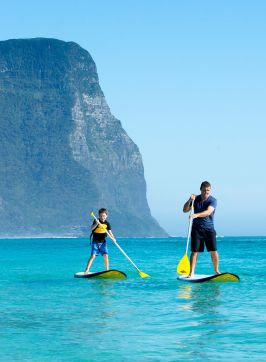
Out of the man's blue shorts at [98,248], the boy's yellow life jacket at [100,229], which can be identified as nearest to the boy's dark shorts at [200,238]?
the boy's yellow life jacket at [100,229]

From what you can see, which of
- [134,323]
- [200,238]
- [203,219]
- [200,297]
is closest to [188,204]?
[203,219]

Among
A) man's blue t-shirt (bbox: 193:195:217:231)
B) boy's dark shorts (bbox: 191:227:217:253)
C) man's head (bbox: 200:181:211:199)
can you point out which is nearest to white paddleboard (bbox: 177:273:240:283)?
boy's dark shorts (bbox: 191:227:217:253)

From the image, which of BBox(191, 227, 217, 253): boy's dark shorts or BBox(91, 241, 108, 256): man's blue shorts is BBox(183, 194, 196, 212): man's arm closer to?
BBox(191, 227, 217, 253): boy's dark shorts

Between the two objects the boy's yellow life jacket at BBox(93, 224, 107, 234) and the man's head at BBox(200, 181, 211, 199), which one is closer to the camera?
the man's head at BBox(200, 181, 211, 199)

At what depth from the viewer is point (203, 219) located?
58.3 ft

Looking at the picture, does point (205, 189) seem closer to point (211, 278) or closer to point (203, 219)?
point (203, 219)

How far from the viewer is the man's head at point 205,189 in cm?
1739

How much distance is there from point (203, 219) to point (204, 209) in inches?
11.2

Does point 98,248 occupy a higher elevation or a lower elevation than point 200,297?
higher

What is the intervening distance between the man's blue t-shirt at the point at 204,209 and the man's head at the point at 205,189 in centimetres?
9

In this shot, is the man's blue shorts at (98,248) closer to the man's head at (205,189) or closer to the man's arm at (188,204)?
the man's arm at (188,204)

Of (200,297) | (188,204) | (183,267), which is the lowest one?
(200,297)

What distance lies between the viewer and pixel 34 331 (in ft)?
37.5

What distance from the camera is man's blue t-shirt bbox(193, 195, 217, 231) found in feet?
57.6
